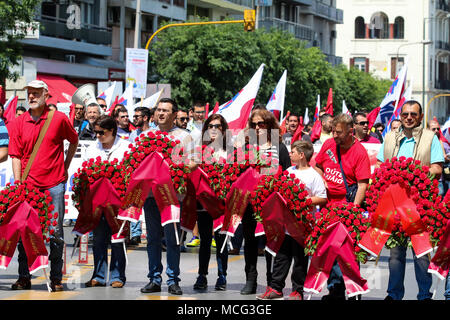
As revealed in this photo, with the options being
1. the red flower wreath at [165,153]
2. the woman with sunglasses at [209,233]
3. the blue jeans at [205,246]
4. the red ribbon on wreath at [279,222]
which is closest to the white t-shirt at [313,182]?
the red ribbon on wreath at [279,222]

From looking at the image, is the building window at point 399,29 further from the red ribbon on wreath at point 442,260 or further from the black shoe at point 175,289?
the red ribbon on wreath at point 442,260

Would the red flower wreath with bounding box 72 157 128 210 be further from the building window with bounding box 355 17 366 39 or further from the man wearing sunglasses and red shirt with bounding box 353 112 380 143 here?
the building window with bounding box 355 17 366 39

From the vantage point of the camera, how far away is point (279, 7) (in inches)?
2862

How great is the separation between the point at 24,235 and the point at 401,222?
3602 millimetres

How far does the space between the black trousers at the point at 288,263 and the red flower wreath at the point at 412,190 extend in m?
0.89

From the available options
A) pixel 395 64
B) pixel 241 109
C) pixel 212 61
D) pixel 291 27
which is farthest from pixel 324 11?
pixel 241 109

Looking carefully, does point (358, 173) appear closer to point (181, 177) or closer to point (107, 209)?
point (181, 177)

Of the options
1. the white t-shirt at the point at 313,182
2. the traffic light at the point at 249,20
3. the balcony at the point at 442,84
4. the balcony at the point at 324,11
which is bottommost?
the white t-shirt at the point at 313,182

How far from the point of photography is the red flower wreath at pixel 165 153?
10305 millimetres

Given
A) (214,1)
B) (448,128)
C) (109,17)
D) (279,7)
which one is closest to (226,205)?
(448,128)

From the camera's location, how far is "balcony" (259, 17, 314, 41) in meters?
68.9

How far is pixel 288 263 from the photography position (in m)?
10.1

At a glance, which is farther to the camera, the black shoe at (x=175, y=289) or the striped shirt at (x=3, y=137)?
the striped shirt at (x=3, y=137)

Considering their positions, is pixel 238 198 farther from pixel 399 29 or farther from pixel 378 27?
pixel 399 29
